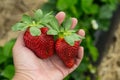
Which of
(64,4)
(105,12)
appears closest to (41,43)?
(64,4)

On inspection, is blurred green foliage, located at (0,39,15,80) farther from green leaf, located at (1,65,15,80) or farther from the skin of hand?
the skin of hand

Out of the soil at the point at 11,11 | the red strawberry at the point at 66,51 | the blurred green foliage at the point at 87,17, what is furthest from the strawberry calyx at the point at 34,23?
the soil at the point at 11,11

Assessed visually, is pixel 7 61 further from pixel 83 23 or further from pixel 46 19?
pixel 46 19

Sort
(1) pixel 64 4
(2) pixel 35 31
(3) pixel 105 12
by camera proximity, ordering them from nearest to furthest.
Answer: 1. (2) pixel 35 31
2. (1) pixel 64 4
3. (3) pixel 105 12

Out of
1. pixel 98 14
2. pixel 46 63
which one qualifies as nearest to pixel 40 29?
pixel 46 63

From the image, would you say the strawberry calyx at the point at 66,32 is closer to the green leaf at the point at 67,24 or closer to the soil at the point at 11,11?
the green leaf at the point at 67,24

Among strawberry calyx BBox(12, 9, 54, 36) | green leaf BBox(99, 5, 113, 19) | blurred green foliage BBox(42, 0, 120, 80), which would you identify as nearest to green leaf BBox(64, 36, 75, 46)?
strawberry calyx BBox(12, 9, 54, 36)

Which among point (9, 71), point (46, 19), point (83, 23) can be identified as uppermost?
point (46, 19)
